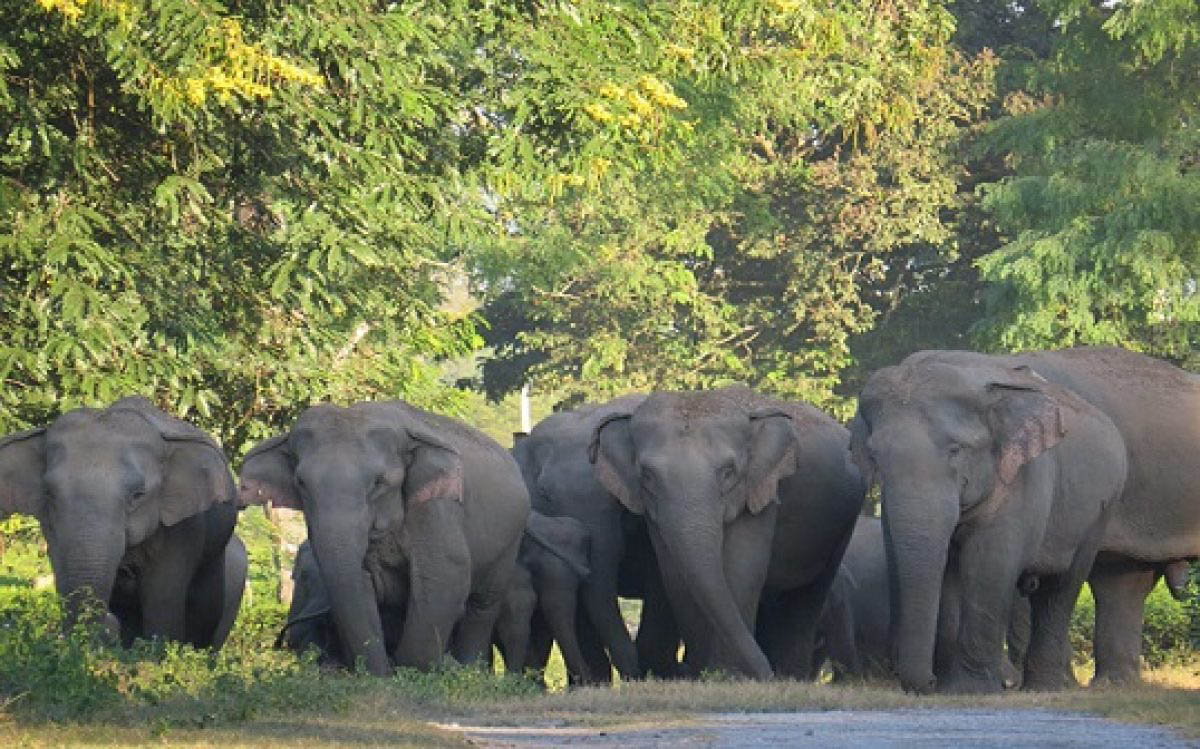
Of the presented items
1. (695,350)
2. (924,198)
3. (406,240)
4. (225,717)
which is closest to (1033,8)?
(924,198)

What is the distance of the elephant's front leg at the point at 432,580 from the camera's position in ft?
64.4

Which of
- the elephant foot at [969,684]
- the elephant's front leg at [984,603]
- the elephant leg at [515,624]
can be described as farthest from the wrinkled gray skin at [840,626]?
the elephant foot at [969,684]

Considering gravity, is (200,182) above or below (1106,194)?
below

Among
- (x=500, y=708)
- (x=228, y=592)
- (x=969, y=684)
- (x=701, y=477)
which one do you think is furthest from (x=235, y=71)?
(x=969, y=684)

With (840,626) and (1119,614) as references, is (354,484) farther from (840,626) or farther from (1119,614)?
(1119,614)

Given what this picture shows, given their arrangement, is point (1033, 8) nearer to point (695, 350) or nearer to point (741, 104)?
point (695, 350)

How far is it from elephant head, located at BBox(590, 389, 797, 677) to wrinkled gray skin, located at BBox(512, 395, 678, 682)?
1.91 ft

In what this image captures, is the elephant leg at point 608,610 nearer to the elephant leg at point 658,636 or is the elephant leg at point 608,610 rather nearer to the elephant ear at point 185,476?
the elephant leg at point 658,636

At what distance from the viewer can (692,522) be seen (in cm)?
2005

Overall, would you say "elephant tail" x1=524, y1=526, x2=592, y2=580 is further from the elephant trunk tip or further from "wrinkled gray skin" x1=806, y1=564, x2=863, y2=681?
the elephant trunk tip

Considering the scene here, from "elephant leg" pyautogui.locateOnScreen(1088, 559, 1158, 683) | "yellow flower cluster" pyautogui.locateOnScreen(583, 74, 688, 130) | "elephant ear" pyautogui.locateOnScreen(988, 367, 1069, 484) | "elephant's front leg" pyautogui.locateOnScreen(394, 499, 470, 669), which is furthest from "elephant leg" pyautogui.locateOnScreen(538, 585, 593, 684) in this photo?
"elephant leg" pyautogui.locateOnScreen(1088, 559, 1158, 683)

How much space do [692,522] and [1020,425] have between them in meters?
2.49

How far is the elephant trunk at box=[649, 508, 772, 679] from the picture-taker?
19594 millimetres

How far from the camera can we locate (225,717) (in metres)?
13.4
